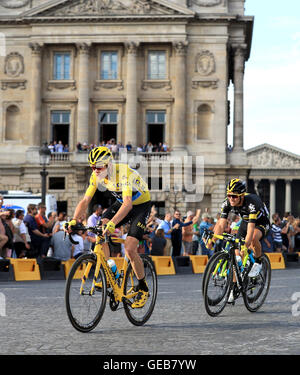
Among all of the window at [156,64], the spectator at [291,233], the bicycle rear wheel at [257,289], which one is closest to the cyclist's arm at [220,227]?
the bicycle rear wheel at [257,289]

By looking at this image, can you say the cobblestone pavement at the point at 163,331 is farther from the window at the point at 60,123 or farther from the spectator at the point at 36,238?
the window at the point at 60,123

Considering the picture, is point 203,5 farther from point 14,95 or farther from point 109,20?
point 14,95

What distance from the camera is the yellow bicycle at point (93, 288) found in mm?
8323

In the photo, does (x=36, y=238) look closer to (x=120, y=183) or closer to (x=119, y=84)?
(x=120, y=183)

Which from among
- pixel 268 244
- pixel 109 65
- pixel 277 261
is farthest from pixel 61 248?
pixel 109 65

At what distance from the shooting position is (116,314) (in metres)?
10.6

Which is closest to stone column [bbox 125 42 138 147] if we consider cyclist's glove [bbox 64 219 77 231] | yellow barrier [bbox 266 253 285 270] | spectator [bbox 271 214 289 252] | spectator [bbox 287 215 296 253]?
spectator [bbox 287 215 296 253]

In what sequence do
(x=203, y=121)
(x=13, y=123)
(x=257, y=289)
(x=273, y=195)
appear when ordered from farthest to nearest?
1. (x=273, y=195)
2. (x=13, y=123)
3. (x=203, y=121)
4. (x=257, y=289)

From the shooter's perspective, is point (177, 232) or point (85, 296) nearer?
point (85, 296)

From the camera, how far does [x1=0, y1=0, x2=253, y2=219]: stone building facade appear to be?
5366 centimetres

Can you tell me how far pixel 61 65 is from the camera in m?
55.8

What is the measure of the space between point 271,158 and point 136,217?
108769mm
